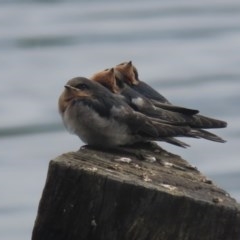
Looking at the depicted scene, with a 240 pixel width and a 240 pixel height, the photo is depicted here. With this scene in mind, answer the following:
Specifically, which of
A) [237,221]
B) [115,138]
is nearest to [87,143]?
[115,138]

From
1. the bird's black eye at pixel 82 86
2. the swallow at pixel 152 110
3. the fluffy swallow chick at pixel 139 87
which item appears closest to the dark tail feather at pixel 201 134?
the swallow at pixel 152 110

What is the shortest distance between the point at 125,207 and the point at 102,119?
1.13 meters

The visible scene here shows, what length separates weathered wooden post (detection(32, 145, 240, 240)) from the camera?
5.15 m

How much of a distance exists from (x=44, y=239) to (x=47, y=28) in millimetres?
10869

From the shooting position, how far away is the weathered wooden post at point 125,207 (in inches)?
203

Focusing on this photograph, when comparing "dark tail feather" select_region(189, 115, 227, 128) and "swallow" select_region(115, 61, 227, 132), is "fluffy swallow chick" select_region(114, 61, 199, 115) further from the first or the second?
"dark tail feather" select_region(189, 115, 227, 128)

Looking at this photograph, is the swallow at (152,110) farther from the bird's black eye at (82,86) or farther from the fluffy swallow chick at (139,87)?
the bird's black eye at (82,86)

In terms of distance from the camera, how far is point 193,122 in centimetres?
673

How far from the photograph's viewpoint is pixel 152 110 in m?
6.89

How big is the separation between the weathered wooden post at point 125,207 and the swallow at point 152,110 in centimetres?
131

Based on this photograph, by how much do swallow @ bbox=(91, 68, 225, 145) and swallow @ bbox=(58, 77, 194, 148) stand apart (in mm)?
219

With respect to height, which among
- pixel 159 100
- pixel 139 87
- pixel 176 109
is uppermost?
pixel 139 87

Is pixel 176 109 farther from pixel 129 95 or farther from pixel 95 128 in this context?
pixel 95 128

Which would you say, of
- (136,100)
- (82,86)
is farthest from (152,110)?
(82,86)
